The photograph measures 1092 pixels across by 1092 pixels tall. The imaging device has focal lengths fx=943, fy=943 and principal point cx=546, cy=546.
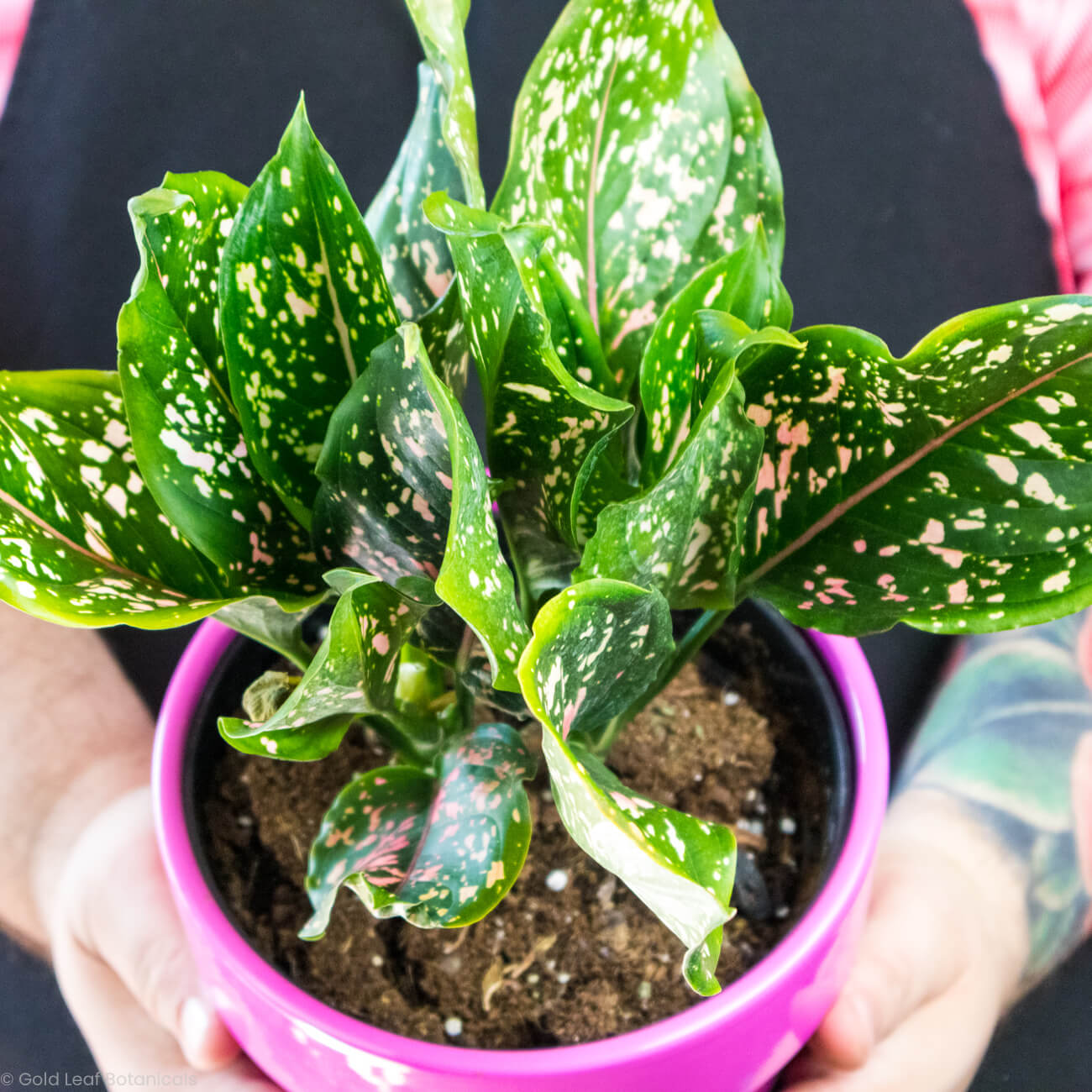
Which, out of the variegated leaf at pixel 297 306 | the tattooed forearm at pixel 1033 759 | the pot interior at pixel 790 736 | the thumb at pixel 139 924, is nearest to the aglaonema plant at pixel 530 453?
the variegated leaf at pixel 297 306

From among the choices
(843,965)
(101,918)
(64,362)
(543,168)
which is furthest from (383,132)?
(843,965)

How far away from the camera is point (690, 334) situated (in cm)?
29

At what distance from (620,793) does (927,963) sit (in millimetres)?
422

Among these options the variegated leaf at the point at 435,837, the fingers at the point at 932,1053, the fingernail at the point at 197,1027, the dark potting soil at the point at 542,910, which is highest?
the variegated leaf at the point at 435,837

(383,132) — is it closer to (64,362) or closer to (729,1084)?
(64,362)

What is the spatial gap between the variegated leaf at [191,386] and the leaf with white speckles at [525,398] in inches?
3.5

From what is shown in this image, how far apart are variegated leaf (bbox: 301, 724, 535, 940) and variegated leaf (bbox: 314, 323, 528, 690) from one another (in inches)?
3.2

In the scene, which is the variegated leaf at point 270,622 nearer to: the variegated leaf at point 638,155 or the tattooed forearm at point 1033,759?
the variegated leaf at point 638,155

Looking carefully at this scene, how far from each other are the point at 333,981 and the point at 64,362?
70 cm

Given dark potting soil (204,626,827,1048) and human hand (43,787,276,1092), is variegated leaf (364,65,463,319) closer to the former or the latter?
dark potting soil (204,626,827,1048)

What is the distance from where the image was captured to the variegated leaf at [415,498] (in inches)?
9.3

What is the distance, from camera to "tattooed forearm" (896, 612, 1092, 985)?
739mm

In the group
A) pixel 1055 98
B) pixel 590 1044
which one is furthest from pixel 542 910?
pixel 1055 98

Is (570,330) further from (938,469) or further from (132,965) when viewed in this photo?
(132,965)
